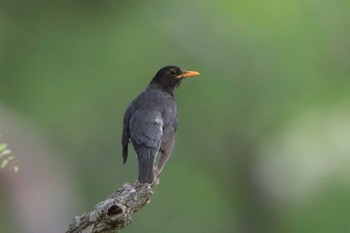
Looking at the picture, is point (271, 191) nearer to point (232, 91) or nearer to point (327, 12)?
point (232, 91)

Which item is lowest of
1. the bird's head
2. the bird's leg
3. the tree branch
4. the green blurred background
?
the green blurred background

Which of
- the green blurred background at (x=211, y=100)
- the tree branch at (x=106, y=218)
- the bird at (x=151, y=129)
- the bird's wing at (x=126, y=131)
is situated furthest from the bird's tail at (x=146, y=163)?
the green blurred background at (x=211, y=100)

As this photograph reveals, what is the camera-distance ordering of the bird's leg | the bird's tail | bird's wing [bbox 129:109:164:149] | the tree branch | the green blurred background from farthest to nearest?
1. the green blurred background
2. bird's wing [bbox 129:109:164:149]
3. the bird's leg
4. the bird's tail
5. the tree branch

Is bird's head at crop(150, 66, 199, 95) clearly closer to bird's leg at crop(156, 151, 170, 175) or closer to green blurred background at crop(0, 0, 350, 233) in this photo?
bird's leg at crop(156, 151, 170, 175)

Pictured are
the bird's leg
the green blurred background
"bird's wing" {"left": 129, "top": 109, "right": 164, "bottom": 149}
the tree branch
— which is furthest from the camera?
the green blurred background

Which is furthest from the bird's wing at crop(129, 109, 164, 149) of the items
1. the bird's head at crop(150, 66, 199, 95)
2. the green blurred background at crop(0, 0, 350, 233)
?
the green blurred background at crop(0, 0, 350, 233)

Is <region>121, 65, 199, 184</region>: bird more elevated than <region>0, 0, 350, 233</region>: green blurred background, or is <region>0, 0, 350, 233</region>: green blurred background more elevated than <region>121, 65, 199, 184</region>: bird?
<region>121, 65, 199, 184</region>: bird

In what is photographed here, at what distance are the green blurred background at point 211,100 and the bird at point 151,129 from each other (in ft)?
20.6

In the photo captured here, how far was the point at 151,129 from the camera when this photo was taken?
962 cm

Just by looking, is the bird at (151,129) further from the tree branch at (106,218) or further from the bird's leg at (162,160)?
the tree branch at (106,218)

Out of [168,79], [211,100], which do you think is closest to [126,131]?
[168,79]

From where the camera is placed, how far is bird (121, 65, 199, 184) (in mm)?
9352

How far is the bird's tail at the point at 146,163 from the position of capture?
8539 millimetres

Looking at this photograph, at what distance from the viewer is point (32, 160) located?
1480cm
